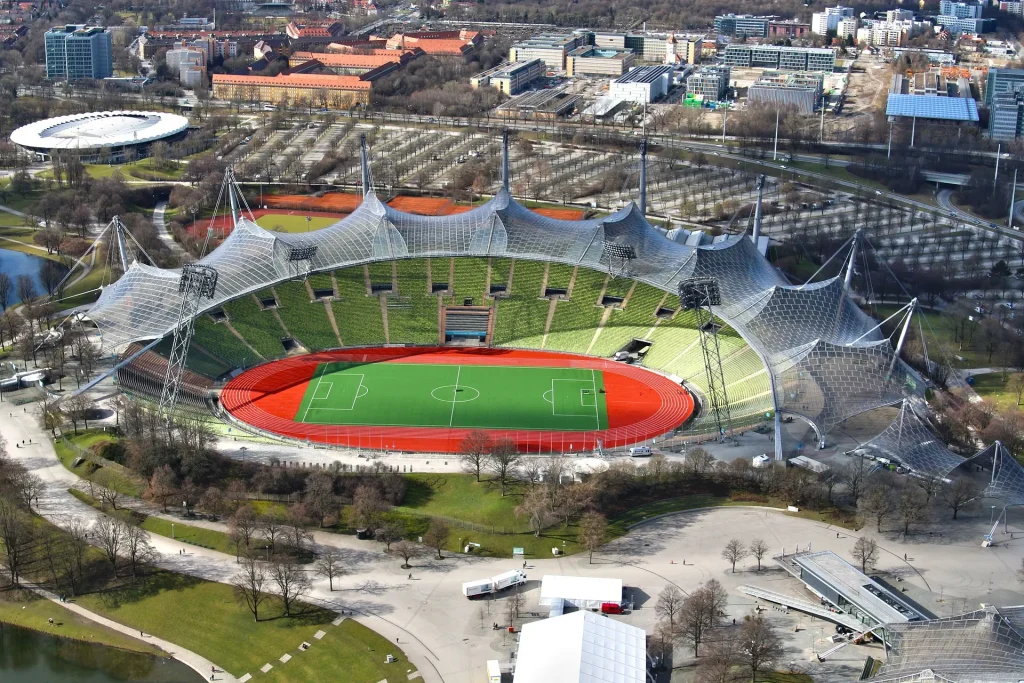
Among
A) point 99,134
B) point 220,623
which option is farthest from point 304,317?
point 99,134

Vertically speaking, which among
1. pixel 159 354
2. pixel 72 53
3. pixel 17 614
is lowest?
pixel 17 614

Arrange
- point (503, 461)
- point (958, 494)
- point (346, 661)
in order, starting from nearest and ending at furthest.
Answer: point (346, 661) < point (958, 494) < point (503, 461)

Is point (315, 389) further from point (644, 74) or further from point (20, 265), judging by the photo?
point (644, 74)

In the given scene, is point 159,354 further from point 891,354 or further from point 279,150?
point 279,150

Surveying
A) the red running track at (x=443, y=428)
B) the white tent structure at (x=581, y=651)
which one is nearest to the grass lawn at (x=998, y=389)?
the red running track at (x=443, y=428)

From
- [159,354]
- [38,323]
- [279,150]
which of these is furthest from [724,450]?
[279,150]

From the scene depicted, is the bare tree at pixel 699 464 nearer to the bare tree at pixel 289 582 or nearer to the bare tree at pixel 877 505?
the bare tree at pixel 877 505
